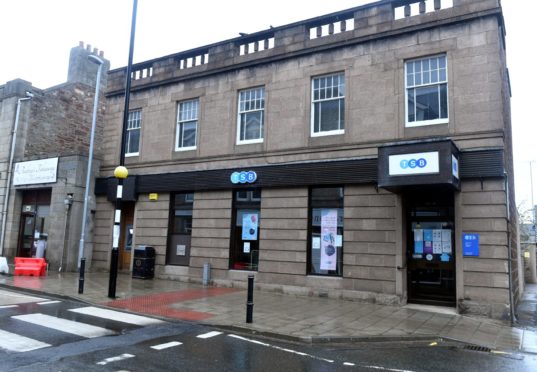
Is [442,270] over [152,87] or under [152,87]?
under

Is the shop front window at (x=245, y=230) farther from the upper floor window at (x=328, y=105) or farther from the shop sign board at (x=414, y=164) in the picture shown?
the shop sign board at (x=414, y=164)

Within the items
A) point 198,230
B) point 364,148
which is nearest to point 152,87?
point 198,230

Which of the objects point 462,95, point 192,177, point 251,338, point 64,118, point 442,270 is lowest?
point 251,338

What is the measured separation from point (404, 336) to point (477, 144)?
581 cm

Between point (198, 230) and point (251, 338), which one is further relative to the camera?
point (198, 230)

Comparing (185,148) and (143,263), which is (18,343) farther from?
(185,148)

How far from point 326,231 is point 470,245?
4145 millimetres

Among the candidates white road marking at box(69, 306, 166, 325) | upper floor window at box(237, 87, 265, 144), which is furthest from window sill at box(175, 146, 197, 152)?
white road marking at box(69, 306, 166, 325)

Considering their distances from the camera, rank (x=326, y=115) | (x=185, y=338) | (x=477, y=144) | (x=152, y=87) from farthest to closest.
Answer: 1. (x=152, y=87)
2. (x=326, y=115)
3. (x=477, y=144)
4. (x=185, y=338)

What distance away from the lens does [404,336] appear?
837 cm

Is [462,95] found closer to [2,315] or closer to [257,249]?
[257,249]

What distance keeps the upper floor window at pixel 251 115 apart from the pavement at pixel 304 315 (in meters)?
5.31

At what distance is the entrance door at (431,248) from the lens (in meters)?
11.9

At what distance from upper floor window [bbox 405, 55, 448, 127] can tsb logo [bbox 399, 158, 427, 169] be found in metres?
2.15
